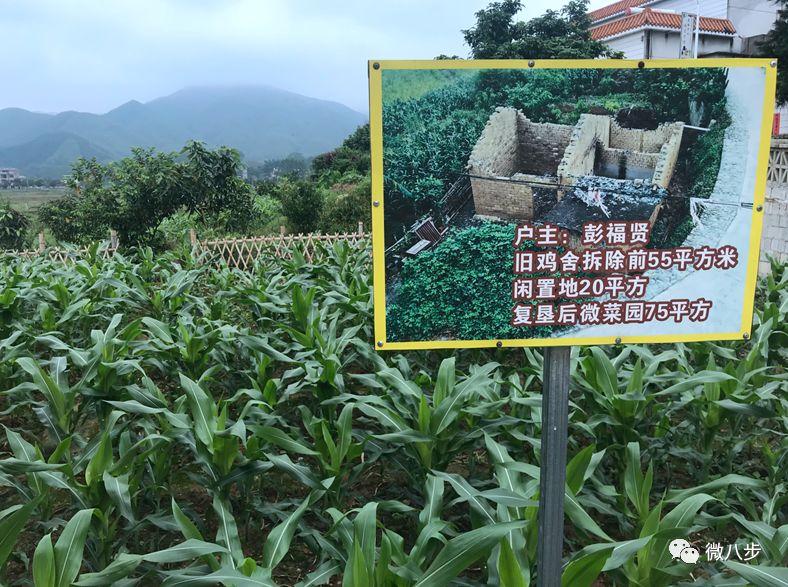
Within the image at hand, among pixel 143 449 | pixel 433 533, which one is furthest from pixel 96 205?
pixel 433 533

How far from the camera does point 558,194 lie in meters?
1.33

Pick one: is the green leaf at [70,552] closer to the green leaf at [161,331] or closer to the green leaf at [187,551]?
the green leaf at [187,551]

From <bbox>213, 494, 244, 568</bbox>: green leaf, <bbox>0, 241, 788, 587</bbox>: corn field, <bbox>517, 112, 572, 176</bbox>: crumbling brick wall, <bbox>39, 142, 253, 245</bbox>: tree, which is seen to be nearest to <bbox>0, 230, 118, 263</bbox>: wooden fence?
<bbox>39, 142, 253, 245</bbox>: tree

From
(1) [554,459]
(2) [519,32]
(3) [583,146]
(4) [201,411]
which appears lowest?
(4) [201,411]

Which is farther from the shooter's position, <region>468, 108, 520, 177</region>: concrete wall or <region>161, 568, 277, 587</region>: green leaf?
<region>161, 568, 277, 587</region>: green leaf

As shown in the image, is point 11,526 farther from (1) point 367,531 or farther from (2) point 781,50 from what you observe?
(2) point 781,50

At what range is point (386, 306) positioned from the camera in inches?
53.7

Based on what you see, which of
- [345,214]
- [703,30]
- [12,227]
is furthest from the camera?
[703,30]

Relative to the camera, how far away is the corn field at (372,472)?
161 centimetres

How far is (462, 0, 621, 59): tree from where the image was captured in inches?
837

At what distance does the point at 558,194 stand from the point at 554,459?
0.58 meters

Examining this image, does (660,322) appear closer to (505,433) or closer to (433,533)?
(433,533)

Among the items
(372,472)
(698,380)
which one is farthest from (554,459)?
(372,472)

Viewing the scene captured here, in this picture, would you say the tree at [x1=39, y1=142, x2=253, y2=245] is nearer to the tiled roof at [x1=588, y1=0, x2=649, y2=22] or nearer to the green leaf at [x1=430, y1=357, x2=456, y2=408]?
the green leaf at [x1=430, y1=357, x2=456, y2=408]
